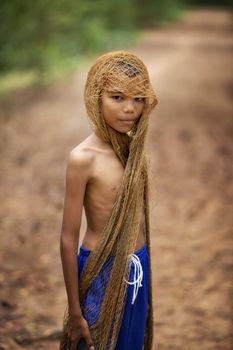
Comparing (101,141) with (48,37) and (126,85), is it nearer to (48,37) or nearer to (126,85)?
(126,85)

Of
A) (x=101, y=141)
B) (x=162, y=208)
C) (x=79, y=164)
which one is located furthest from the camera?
(x=162, y=208)

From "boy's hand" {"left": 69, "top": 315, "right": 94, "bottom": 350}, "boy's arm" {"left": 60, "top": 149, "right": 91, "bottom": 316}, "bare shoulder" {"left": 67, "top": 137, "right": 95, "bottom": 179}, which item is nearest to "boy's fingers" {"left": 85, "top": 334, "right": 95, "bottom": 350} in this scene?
"boy's hand" {"left": 69, "top": 315, "right": 94, "bottom": 350}

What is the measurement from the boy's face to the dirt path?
18.8 inches

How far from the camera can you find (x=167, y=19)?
2352cm

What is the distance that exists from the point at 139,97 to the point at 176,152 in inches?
200

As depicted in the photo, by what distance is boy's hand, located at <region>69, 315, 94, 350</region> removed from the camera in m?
1.93

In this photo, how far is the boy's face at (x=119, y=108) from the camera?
6.11ft

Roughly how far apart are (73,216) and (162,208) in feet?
12.1

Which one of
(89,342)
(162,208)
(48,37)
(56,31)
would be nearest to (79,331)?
(89,342)

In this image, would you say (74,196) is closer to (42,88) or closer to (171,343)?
(171,343)

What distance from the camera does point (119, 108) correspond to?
186cm

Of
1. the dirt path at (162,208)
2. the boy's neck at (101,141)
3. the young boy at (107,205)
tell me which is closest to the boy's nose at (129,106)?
the young boy at (107,205)

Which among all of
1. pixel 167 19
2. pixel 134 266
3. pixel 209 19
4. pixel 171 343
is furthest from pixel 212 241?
pixel 209 19

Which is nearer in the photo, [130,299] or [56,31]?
[130,299]
